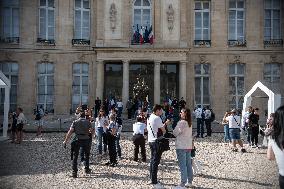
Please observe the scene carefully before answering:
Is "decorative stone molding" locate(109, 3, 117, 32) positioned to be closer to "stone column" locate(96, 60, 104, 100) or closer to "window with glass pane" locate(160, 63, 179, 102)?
"stone column" locate(96, 60, 104, 100)

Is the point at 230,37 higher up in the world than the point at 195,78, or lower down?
higher up

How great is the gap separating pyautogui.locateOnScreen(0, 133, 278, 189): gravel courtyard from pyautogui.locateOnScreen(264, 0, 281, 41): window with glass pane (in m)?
15.9

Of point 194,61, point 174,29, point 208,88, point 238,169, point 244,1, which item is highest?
point 244,1

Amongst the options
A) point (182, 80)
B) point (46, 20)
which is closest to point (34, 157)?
point (182, 80)

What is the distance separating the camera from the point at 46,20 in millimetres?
28297

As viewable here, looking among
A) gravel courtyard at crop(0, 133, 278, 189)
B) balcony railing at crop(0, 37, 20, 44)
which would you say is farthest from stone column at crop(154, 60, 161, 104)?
gravel courtyard at crop(0, 133, 278, 189)

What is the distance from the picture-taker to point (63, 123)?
24.5m

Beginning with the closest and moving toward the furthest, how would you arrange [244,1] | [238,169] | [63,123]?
[238,169]
[63,123]
[244,1]

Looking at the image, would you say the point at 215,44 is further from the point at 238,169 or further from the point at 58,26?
the point at 238,169

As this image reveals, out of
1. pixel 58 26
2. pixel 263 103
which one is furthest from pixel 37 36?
pixel 263 103

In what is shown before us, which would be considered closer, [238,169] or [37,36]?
[238,169]

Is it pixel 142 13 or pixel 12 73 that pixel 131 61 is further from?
pixel 12 73

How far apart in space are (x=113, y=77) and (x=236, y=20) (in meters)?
8.98

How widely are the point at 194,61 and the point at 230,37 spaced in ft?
9.58
